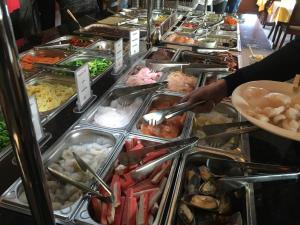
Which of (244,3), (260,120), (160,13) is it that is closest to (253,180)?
(260,120)

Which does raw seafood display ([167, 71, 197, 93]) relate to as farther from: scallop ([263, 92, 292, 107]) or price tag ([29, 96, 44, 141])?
price tag ([29, 96, 44, 141])

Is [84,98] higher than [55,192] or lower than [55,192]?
higher

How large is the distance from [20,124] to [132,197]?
0.76 meters

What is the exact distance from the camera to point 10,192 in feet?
3.27

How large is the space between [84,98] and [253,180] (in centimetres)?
101

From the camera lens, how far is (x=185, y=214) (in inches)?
39.2

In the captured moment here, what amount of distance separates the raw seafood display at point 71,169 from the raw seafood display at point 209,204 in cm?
39

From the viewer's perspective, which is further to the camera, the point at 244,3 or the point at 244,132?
the point at 244,3

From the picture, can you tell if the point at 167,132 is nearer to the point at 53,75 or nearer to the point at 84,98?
the point at 84,98

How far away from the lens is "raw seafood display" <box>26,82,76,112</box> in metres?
1.63

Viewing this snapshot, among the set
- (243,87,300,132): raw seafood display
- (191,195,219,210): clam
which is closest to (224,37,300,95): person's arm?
(243,87,300,132): raw seafood display

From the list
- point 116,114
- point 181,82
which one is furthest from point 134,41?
point 116,114

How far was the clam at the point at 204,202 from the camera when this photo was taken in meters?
A: 1.03

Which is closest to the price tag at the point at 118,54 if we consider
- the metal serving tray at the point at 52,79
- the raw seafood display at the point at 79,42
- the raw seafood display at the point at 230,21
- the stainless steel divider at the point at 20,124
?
the metal serving tray at the point at 52,79
